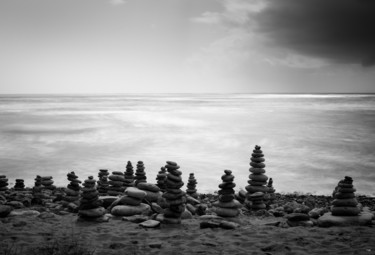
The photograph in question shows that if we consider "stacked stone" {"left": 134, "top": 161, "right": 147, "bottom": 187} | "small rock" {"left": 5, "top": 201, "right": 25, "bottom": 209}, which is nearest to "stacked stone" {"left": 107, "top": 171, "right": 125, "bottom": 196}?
"stacked stone" {"left": 134, "top": 161, "right": 147, "bottom": 187}

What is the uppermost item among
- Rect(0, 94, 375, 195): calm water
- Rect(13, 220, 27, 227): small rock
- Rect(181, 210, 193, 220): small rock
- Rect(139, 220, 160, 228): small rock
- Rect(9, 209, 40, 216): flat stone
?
Rect(139, 220, 160, 228): small rock

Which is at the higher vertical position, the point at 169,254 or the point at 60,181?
the point at 169,254

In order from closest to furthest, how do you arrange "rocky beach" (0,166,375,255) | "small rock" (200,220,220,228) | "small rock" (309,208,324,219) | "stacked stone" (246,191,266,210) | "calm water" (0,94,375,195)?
"rocky beach" (0,166,375,255)
"small rock" (200,220,220,228)
"small rock" (309,208,324,219)
"stacked stone" (246,191,266,210)
"calm water" (0,94,375,195)

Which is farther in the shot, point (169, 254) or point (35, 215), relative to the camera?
point (35, 215)

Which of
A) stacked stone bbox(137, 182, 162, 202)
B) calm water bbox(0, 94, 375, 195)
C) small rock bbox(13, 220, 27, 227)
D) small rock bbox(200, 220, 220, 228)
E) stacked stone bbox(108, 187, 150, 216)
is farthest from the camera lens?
calm water bbox(0, 94, 375, 195)

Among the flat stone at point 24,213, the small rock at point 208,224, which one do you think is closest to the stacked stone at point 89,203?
the flat stone at point 24,213

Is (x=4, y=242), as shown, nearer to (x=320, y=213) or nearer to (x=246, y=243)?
(x=246, y=243)

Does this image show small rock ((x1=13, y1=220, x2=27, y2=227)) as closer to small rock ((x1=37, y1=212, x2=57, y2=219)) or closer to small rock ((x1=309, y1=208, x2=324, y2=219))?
small rock ((x1=37, y1=212, x2=57, y2=219))

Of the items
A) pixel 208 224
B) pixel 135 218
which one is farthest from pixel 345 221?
pixel 135 218

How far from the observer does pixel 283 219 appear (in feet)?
41.3

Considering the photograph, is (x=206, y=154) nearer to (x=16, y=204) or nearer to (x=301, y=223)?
(x=16, y=204)

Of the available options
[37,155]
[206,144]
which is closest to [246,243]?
[37,155]

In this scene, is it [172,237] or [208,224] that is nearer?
[172,237]

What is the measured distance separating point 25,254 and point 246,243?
18.5ft
